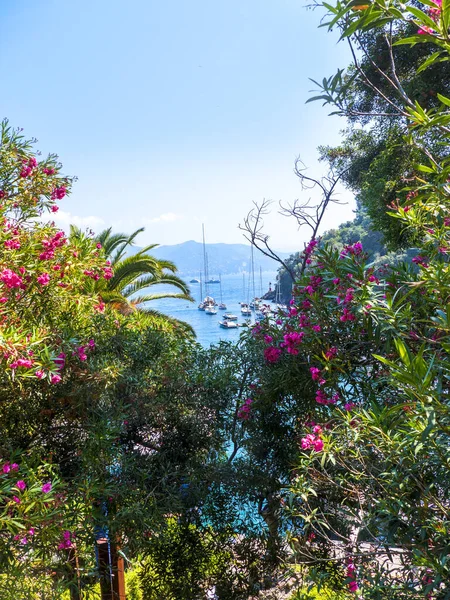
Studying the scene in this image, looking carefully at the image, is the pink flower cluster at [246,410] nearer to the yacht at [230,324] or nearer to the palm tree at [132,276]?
the yacht at [230,324]

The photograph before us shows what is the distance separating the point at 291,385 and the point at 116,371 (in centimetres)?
138

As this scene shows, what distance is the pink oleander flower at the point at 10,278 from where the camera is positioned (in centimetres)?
309

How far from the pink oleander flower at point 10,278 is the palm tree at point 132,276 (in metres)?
4.40

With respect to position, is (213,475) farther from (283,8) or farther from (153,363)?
(283,8)

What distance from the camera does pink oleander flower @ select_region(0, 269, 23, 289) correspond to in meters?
3.09

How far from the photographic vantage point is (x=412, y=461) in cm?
206

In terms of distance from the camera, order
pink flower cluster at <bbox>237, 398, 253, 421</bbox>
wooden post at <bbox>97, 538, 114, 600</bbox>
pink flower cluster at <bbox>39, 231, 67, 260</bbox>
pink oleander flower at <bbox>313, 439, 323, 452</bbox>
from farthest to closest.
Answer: pink flower cluster at <bbox>237, 398, 253, 421</bbox>, wooden post at <bbox>97, 538, 114, 600</bbox>, pink flower cluster at <bbox>39, 231, 67, 260</bbox>, pink oleander flower at <bbox>313, 439, 323, 452</bbox>

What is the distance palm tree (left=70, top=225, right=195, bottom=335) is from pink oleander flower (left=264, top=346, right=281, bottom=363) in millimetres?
4240

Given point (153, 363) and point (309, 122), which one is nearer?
point (153, 363)

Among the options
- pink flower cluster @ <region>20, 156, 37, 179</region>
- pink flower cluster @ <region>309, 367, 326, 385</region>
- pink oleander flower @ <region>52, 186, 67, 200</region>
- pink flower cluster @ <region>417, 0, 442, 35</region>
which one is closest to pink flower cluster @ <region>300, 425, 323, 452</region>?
pink flower cluster @ <region>309, 367, 326, 385</region>

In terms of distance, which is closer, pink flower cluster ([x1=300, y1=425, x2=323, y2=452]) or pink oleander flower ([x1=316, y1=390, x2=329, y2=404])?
pink flower cluster ([x1=300, y1=425, x2=323, y2=452])

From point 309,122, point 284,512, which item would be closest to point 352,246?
point 284,512

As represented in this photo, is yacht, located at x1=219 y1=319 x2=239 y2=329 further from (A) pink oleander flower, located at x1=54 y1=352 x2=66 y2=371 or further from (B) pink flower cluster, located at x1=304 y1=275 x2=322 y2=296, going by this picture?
(A) pink oleander flower, located at x1=54 y1=352 x2=66 y2=371

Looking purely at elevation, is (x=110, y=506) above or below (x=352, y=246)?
below
